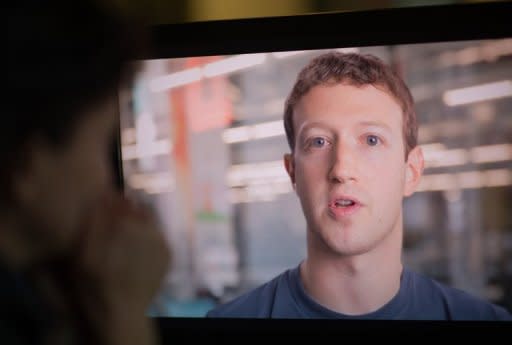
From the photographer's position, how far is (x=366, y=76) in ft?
5.42

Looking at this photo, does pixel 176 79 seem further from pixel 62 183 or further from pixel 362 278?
pixel 62 183

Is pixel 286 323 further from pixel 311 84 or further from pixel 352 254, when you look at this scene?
pixel 311 84

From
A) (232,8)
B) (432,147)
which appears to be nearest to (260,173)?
(432,147)

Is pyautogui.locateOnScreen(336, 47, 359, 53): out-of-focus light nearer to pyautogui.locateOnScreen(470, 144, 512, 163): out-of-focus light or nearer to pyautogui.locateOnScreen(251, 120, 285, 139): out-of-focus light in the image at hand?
pyautogui.locateOnScreen(251, 120, 285, 139): out-of-focus light

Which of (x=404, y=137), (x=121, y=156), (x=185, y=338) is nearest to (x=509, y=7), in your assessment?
(x=404, y=137)

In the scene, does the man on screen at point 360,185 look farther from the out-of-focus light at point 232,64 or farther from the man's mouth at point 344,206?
the out-of-focus light at point 232,64

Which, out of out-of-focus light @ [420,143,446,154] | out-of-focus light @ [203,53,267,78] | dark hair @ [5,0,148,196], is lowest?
out-of-focus light @ [420,143,446,154]

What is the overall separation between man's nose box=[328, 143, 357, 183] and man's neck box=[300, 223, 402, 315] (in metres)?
0.21

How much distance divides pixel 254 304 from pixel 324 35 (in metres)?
0.84

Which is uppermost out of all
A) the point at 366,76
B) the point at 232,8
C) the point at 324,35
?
the point at 232,8

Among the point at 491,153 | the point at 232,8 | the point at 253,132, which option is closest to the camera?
the point at 491,153

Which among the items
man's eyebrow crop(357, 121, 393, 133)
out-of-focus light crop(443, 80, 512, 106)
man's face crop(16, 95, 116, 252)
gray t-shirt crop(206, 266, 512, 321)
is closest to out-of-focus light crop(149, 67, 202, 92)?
man's eyebrow crop(357, 121, 393, 133)

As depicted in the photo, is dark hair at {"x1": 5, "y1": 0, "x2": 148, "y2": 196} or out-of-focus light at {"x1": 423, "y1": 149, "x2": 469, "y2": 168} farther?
out-of-focus light at {"x1": 423, "y1": 149, "x2": 469, "y2": 168}

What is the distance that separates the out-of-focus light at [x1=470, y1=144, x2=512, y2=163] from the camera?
1620 millimetres
